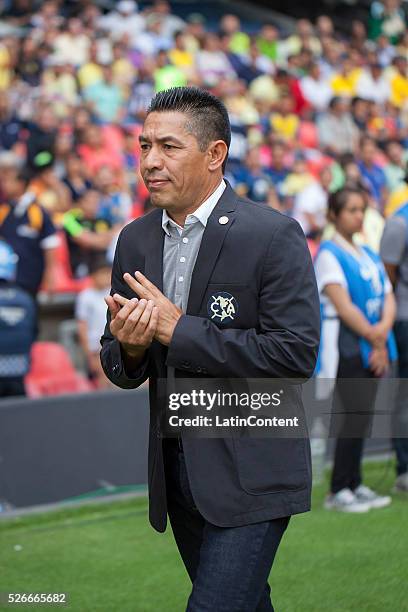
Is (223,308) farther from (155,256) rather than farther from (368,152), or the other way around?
(368,152)

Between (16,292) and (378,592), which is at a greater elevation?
(16,292)

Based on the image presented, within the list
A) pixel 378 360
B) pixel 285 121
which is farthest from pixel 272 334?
pixel 285 121

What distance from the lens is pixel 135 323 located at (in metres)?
2.92

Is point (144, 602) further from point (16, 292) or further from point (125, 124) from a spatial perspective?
point (125, 124)

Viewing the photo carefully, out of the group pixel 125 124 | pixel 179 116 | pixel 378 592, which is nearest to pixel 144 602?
pixel 378 592

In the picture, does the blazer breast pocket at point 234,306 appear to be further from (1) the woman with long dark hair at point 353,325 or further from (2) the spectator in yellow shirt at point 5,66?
(2) the spectator in yellow shirt at point 5,66

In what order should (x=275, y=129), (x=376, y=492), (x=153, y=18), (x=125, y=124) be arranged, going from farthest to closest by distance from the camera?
(x=153, y=18)
(x=275, y=129)
(x=125, y=124)
(x=376, y=492)

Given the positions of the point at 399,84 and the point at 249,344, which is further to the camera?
the point at 399,84

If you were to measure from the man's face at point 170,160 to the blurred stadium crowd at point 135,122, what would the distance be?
417 centimetres

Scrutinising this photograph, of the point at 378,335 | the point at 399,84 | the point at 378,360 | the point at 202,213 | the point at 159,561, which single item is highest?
the point at 202,213

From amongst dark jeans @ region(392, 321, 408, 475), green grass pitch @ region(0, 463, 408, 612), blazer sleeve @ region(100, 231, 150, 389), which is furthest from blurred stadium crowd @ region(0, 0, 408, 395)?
blazer sleeve @ region(100, 231, 150, 389)

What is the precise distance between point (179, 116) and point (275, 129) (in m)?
12.5

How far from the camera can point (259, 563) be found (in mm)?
3043

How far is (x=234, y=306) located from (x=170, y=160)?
443mm
